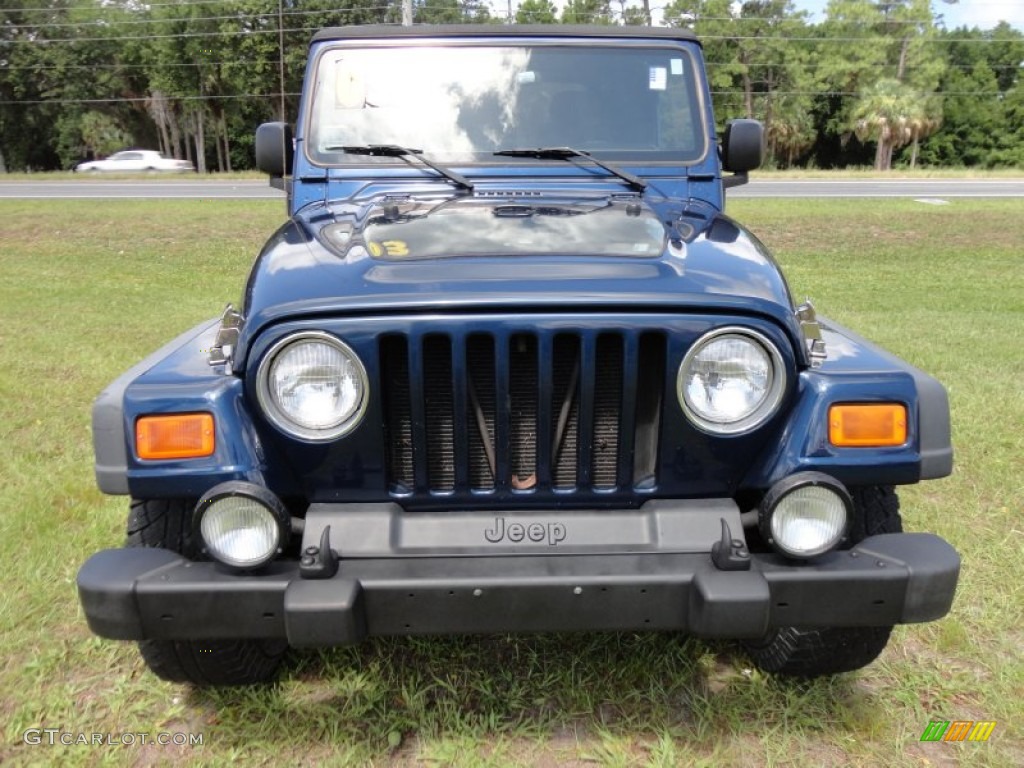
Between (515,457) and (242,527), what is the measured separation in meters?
0.67

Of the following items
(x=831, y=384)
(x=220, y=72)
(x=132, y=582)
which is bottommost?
(x=132, y=582)

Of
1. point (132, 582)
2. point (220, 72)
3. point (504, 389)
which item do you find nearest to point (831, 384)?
point (504, 389)

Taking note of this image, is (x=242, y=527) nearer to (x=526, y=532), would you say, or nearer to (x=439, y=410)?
(x=439, y=410)

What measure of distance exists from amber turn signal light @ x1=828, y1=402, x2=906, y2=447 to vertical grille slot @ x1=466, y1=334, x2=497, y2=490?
815 millimetres

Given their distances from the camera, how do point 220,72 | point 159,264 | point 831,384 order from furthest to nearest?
point 220,72 < point 159,264 < point 831,384

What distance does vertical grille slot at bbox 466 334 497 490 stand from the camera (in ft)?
6.68

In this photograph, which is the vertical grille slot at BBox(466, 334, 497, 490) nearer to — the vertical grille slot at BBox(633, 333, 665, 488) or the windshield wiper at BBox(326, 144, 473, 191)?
the vertical grille slot at BBox(633, 333, 665, 488)

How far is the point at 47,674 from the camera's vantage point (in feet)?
8.93

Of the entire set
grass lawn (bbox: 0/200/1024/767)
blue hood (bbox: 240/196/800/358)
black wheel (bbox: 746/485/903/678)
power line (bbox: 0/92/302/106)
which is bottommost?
grass lawn (bbox: 0/200/1024/767)

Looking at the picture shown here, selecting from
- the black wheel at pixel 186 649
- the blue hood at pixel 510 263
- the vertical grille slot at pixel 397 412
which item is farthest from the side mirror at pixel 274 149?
the vertical grille slot at pixel 397 412

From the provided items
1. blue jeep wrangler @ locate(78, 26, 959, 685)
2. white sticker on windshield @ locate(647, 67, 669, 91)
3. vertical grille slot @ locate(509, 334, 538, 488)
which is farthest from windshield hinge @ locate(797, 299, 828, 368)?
white sticker on windshield @ locate(647, 67, 669, 91)

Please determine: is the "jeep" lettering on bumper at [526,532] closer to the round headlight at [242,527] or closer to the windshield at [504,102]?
the round headlight at [242,527]

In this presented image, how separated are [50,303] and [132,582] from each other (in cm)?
804

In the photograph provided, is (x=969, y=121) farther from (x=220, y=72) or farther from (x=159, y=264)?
(x=159, y=264)
